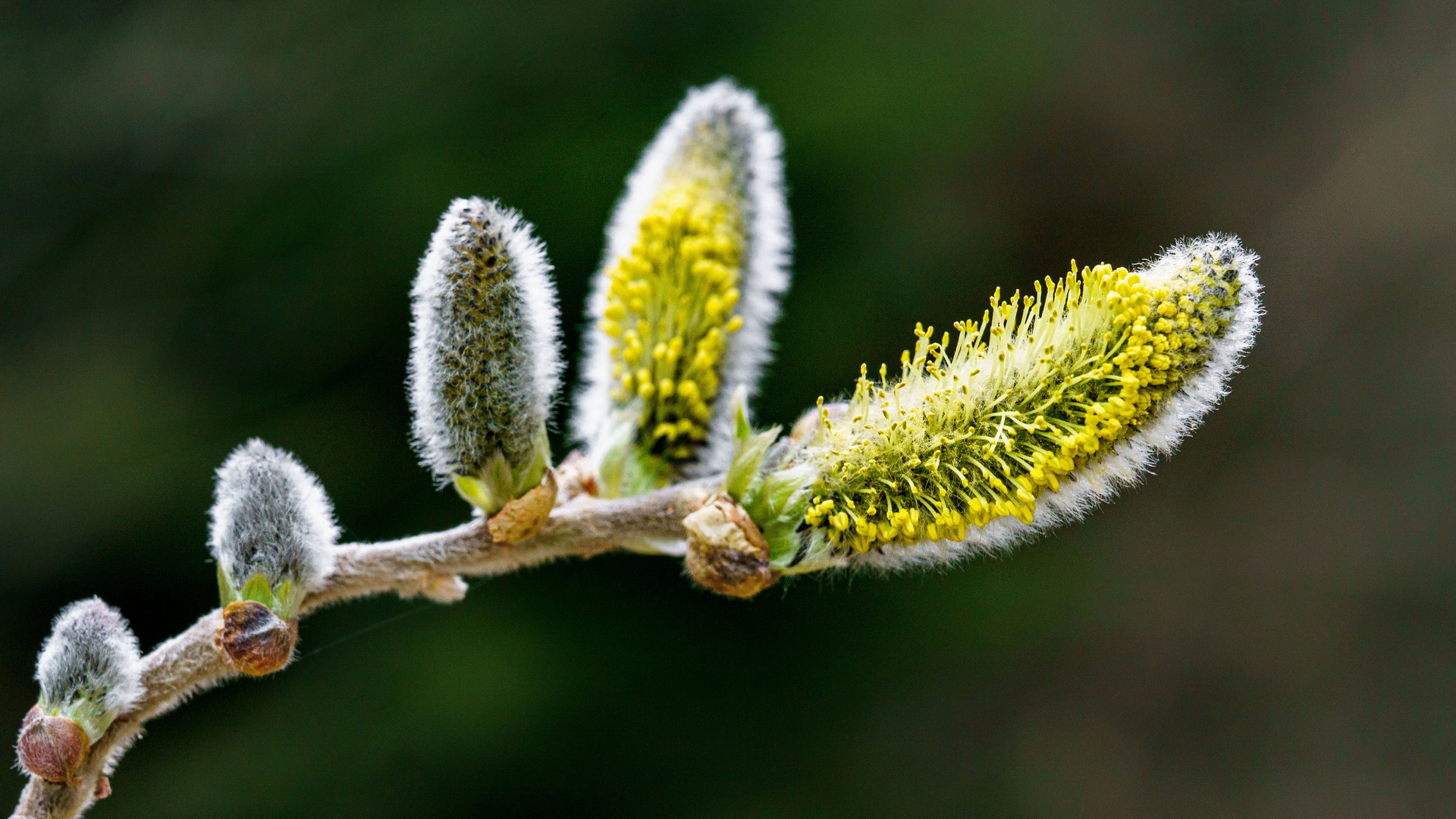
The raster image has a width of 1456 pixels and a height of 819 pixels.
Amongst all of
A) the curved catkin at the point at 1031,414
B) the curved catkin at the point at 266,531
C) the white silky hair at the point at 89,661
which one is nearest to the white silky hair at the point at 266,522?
the curved catkin at the point at 266,531

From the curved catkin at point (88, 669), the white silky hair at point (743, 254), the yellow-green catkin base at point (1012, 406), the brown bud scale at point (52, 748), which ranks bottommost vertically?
the brown bud scale at point (52, 748)

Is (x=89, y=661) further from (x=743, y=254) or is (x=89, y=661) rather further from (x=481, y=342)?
(x=743, y=254)

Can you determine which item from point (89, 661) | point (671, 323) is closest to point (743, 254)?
point (671, 323)

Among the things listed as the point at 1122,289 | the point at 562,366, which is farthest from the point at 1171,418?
the point at 562,366

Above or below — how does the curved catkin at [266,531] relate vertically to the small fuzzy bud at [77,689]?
above

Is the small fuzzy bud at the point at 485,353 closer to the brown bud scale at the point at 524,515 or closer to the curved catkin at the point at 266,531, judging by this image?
the brown bud scale at the point at 524,515

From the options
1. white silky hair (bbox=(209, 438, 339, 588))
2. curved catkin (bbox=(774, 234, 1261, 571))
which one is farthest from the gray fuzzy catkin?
curved catkin (bbox=(774, 234, 1261, 571))

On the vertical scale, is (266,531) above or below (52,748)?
above

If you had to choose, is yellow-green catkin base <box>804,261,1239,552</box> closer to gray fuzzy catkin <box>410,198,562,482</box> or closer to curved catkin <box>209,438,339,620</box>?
gray fuzzy catkin <box>410,198,562,482</box>
